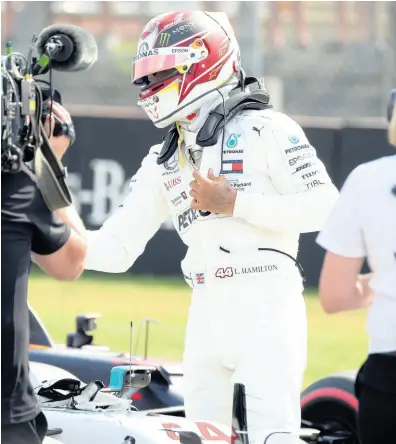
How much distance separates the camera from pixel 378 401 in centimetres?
361

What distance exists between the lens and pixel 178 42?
15.8 ft

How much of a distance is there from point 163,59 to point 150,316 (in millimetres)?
7927

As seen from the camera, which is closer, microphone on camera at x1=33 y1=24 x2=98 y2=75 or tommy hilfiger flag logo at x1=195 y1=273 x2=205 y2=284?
microphone on camera at x1=33 y1=24 x2=98 y2=75

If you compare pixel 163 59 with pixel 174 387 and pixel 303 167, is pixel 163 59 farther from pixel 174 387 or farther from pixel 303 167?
pixel 174 387

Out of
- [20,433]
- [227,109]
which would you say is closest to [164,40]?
[227,109]

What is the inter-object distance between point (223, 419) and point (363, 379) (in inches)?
40.2

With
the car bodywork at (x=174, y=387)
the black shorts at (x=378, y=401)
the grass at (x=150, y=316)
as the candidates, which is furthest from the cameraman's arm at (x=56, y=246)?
the grass at (x=150, y=316)

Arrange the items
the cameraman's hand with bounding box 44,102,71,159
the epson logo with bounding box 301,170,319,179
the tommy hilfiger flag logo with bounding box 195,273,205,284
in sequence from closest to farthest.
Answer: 1. the cameraman's hand with bounding box 44,102,71,159
2. the epson logo with bounding box 301,170,319,179
3. the tommy hilfiger flag logo with bounding box 195,273,205,284

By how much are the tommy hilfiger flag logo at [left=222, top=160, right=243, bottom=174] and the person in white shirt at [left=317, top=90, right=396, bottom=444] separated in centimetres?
97

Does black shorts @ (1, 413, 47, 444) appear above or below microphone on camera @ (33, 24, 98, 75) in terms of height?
below

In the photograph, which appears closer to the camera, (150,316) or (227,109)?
(227,109)

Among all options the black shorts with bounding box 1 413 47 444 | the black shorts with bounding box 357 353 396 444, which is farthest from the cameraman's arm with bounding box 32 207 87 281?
the black shorts with bounding box 357 353 396 444

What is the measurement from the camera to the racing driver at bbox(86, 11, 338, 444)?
447cm

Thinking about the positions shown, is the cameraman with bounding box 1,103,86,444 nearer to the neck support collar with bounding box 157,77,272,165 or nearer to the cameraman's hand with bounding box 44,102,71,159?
the cameraman's hand with bounding box 44,102,71,159
